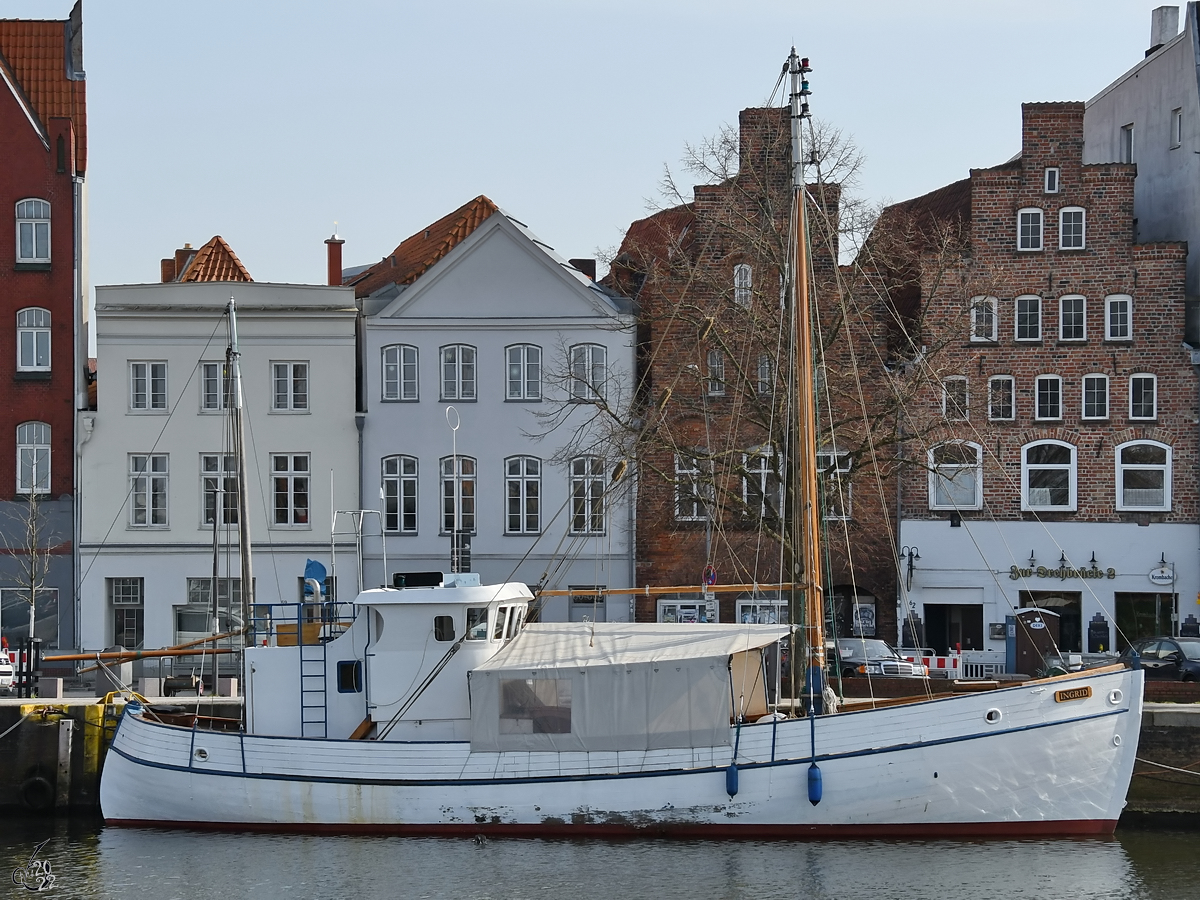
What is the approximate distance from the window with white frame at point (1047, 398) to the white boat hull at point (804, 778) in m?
17.3

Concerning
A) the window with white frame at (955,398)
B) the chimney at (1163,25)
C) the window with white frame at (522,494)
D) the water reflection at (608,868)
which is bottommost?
the water reflection at (608,868)

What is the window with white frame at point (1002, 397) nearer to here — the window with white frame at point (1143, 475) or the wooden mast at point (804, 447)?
the window with white frame at point (1143, 475)

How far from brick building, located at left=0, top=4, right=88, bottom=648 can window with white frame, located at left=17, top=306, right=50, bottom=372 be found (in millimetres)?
25

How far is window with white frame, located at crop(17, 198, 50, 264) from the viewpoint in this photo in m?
40.8

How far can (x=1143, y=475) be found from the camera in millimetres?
39750

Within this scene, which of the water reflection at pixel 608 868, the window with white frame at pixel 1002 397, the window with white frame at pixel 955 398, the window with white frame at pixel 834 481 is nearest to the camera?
the water reflection at pixel 608 868

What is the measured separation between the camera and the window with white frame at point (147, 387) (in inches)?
1594

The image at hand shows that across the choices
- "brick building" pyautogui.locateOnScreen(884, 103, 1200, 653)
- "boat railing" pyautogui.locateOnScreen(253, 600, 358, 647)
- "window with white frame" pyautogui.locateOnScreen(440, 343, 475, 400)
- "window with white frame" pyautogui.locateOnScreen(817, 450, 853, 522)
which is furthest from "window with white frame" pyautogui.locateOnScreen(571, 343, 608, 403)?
"boat railing" pyautogui.locateOnScreen(253, 600, 358, 647)

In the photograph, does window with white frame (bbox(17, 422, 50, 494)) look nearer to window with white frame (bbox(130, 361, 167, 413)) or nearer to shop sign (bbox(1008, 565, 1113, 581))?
window with white frame (bbox(130, 361, 167, 413))

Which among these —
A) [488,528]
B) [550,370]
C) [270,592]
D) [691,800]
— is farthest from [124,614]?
[691,800]

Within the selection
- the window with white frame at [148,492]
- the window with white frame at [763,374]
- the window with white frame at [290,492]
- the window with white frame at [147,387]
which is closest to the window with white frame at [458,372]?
the window with white frame at [290,492]

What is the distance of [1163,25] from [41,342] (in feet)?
107

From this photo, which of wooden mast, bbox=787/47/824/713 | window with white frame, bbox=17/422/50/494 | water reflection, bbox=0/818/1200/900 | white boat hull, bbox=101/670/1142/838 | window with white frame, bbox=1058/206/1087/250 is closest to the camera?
water reflection, bbox=0/818/1200/900

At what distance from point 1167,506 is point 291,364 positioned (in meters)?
22.2
